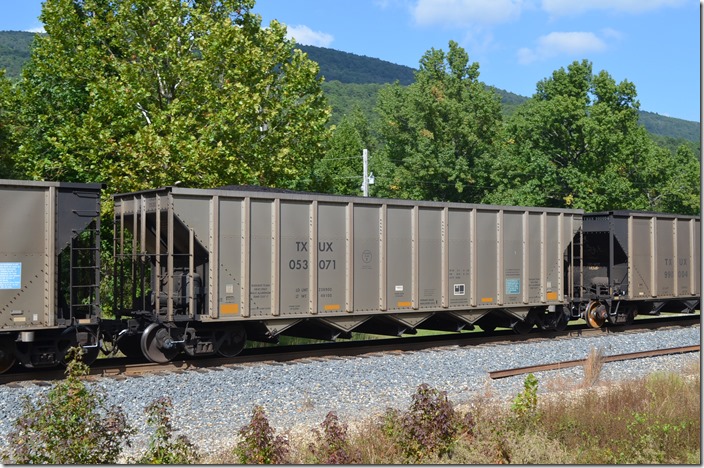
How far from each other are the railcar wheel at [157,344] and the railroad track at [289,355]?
0.19 m

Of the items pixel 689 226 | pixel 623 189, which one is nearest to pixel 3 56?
pixel 623 189

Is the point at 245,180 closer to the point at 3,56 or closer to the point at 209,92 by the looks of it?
the point at 209,92

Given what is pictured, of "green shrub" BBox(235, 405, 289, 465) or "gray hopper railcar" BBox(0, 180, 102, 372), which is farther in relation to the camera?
"gray hopper railcar" BBox(0, 180, 102, 372)

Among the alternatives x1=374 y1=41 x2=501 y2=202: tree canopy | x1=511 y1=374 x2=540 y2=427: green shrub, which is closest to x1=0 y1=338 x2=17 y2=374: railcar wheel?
x1=511 y1=374 x2=540 y2=427: green shrub

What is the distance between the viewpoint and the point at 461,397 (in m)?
12.3

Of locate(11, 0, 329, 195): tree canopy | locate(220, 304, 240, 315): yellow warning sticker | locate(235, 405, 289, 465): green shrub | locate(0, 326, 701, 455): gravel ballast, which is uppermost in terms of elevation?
locate(11, 0, 329, 195): tree canopy

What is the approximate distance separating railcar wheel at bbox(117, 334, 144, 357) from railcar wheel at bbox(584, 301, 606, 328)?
40.9 feet

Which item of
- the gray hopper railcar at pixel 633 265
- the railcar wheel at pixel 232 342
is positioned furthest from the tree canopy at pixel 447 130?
the railcar wheel at pixel 232 342

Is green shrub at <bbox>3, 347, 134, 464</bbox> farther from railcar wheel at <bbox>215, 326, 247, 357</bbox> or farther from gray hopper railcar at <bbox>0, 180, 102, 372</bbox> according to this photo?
railcar wheel at <bbox>215, 326, 247, 357</bbox>

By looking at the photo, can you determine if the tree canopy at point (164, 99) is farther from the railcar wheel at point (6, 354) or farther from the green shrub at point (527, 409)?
the green shrub at point (527, 409)

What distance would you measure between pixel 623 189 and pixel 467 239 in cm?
2614

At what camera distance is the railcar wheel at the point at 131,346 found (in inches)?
606

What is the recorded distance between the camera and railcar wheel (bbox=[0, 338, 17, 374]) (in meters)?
13.0

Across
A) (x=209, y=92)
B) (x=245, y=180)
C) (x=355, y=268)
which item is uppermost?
(x=209, y=92)
